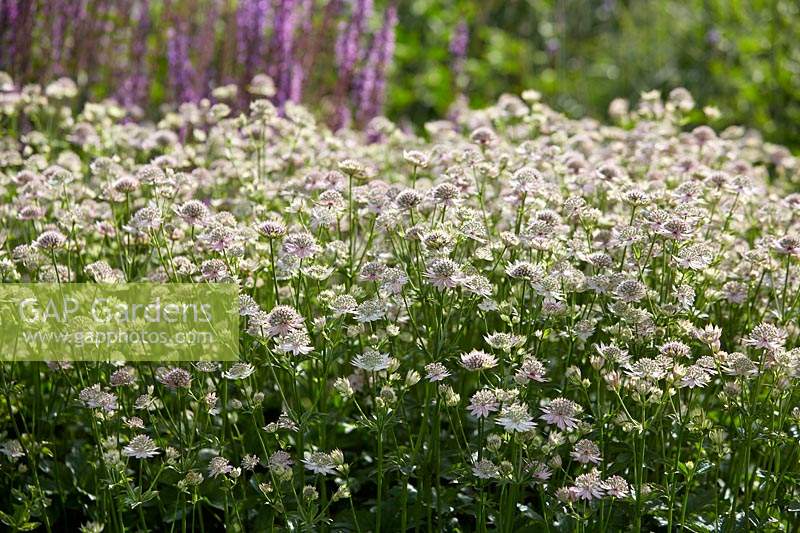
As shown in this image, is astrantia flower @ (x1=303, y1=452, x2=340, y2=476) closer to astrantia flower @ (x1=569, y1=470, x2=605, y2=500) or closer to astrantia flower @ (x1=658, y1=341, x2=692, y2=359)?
astrantia flower @ (x1=569, y1=470, x2=605, y2=500)

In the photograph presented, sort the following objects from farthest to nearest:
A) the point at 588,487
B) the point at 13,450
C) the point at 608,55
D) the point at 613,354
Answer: the point at 608,55, the point at 13,450, the point at 613,354, the point at 588,487

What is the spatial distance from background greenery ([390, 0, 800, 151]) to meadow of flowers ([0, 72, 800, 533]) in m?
3.34

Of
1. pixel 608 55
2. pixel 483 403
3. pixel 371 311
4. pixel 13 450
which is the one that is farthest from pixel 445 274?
pixel 608 55

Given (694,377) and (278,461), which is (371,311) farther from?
(694,377)

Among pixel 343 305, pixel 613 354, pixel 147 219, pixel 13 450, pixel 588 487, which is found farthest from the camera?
pixel 13 450

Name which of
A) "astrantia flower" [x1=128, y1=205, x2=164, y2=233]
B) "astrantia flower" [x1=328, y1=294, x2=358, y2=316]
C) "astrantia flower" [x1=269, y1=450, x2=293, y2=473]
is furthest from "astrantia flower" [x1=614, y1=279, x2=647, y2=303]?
"astrantia flower" [x1=128, y1=205, x2=164, y2=233]

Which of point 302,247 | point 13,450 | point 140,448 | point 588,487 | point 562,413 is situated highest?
point 302,247

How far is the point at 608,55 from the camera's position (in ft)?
28.0

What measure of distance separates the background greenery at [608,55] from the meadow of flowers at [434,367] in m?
3.34

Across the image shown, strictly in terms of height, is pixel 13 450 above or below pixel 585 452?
below

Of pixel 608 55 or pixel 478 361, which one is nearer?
pixel 478 361

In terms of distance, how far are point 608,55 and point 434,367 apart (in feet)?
23.4

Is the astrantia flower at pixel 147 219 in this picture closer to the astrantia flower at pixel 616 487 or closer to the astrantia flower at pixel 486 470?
the astrantia flower at pixel 486 470

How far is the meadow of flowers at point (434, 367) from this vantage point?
2.04 m
